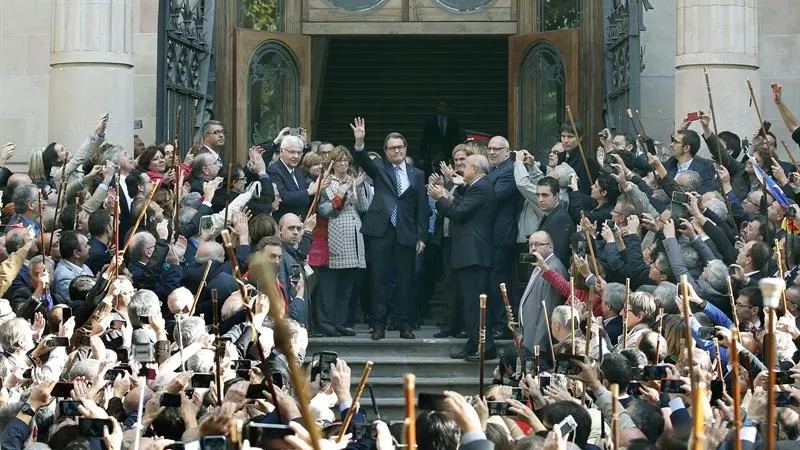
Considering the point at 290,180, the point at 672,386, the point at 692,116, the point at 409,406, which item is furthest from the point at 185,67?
the point at 409,406

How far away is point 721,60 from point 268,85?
18.4ft

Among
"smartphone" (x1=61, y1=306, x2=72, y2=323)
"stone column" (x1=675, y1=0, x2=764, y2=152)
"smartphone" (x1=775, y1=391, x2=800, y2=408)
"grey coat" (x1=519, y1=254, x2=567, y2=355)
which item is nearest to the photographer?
"smartphone" (x1=775, y1=391, x2=800, y2=408)

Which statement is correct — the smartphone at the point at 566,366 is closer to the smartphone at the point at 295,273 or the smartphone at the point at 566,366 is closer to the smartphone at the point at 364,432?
the smartphone at the point at 364,432

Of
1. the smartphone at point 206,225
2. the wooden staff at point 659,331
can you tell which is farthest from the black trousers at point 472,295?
the wooden staff at point 659,331

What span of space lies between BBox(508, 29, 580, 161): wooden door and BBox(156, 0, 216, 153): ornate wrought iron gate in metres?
3.48

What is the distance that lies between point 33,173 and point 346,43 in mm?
9842

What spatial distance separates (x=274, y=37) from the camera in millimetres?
20359

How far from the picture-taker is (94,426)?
6875 mm

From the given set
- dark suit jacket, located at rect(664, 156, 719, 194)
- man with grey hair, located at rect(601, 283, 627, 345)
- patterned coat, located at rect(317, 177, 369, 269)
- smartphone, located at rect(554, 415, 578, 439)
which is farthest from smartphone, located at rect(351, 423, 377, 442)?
dark suit jacket, located at rect(664, 156, 719, 194)

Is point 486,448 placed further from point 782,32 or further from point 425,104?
point 425,104

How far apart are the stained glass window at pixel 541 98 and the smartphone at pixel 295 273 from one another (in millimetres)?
7042

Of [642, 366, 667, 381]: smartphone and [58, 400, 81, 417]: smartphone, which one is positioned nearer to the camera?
[58, 400, 81, 417]: smartphone

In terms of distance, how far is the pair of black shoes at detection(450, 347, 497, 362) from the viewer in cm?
1447

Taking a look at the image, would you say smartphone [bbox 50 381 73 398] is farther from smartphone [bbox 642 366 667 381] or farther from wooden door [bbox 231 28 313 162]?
wooden door [bbox 231 28 313 162]
